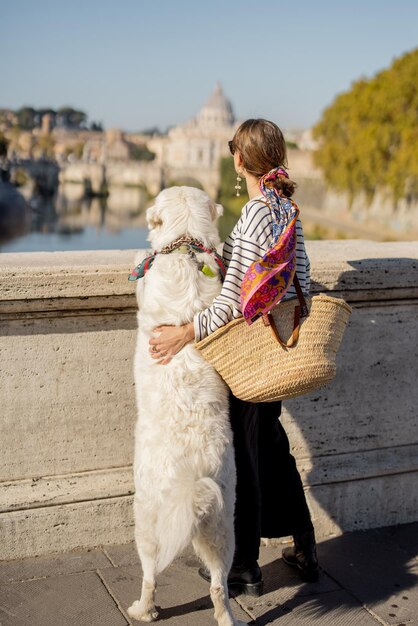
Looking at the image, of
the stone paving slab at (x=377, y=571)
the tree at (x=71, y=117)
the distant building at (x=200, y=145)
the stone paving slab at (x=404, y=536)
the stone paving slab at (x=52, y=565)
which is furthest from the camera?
the tree at (x=71, y=117)

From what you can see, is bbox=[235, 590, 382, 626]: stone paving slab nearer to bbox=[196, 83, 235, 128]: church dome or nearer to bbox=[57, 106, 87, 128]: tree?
bbox=[196, 83, 235, 128]: church dome

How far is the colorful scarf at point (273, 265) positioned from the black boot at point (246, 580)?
3.05 ft

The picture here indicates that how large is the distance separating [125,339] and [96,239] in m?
48.3

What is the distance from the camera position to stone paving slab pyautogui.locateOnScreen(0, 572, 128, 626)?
2.95m

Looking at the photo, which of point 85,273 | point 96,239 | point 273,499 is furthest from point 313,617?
point 96,239

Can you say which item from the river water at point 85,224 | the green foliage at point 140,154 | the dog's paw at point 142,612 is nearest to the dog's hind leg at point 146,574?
the dog's paw at point 142,612

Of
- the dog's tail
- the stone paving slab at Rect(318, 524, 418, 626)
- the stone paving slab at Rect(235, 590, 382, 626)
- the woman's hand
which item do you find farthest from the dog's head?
the stone paving slab at Rect(318, 524, 418, 626)

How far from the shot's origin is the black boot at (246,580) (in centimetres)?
318

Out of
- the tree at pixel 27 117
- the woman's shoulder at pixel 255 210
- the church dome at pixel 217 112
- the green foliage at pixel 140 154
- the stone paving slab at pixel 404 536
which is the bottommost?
the green foliage at pixel 140 154

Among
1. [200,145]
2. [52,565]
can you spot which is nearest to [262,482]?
[52,565]

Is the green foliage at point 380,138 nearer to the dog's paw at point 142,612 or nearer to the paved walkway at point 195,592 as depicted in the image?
the paved walkway at point 195,592

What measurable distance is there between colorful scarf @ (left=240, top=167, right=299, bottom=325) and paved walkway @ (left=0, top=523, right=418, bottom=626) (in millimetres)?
1038

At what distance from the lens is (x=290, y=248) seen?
2779 millimetres

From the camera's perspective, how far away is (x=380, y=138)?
34312 millimetres
